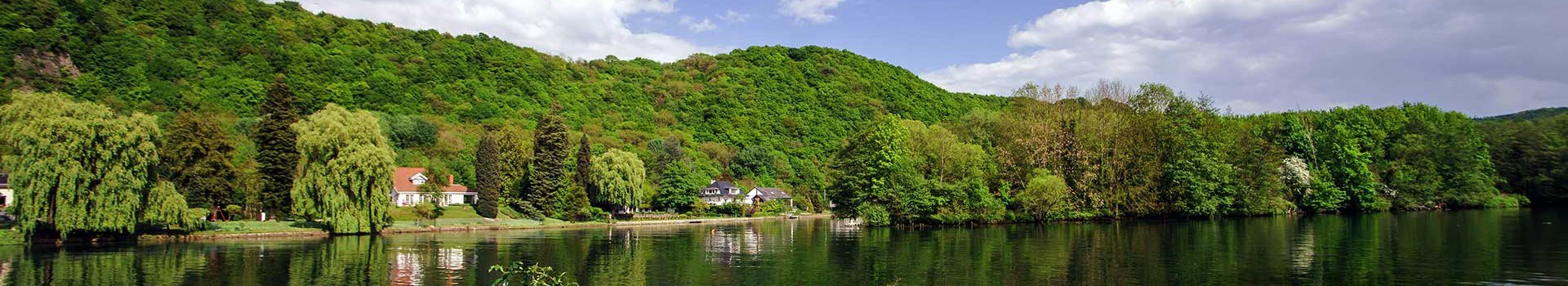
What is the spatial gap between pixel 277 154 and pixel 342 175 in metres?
11.2

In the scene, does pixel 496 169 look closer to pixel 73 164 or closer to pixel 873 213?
pixel 73 164

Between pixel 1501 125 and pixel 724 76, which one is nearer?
pixel 1501 125

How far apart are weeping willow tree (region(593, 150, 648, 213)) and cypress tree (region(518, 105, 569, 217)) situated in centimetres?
500

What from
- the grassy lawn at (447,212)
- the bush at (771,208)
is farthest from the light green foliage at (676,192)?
the grassy lawn at (447,212)

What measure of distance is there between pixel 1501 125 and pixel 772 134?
109036 mm

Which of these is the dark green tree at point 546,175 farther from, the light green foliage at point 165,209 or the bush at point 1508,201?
the bush at point 1508,201

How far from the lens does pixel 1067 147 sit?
68938mm

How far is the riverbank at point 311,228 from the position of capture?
50.2 metres

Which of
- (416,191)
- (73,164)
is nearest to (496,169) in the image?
(416,191)

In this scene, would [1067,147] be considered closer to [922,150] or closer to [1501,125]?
[922,150]

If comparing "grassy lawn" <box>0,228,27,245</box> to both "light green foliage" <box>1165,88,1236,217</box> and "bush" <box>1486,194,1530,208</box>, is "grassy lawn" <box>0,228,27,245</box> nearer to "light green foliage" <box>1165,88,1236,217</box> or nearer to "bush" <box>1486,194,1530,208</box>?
"light green foliage" <box>1165,88,1236,217</box>

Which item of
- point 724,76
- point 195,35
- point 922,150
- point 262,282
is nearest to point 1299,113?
point 922,150

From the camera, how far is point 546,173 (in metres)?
84.9

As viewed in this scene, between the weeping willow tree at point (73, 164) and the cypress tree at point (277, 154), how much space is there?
1536cm
